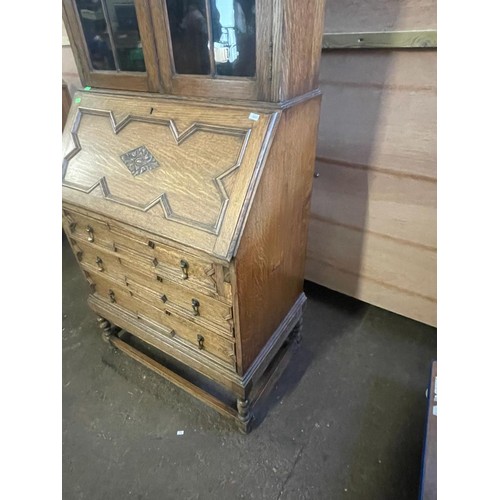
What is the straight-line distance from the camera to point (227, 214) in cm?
93

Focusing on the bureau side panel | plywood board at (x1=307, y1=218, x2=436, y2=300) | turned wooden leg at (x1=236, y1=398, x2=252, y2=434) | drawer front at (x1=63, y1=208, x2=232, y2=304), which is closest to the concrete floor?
turned wooden leg at (x1=236, y1=398, x2=252, y2=434)

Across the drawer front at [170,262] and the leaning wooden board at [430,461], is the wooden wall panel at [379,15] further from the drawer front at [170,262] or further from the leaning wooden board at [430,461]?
the leaning wooden board at [430,461]

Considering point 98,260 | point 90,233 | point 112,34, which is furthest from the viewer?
point 98,260

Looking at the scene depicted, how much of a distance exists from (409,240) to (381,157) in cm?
41

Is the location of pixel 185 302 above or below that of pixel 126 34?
below

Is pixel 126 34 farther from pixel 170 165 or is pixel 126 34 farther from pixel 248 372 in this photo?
pixel 248 372

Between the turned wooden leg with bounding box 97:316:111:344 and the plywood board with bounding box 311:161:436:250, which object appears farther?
the turned wooden leg with bounding box 97:316:111:344

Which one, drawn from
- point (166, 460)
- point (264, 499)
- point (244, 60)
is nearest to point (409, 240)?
point (244, 60)

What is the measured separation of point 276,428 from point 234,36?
1.44 metres

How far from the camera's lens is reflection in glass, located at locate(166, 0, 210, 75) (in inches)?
39.2

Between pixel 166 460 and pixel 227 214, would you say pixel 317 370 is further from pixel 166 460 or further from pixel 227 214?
pixel 227 214

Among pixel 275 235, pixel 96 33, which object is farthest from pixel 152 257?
pixel 96 33

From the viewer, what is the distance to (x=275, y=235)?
114cm

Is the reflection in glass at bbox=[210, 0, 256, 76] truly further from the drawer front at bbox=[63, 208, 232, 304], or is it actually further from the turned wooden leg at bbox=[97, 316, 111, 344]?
the turned wooden leg at bbox=[97, 316, 111, 344]
